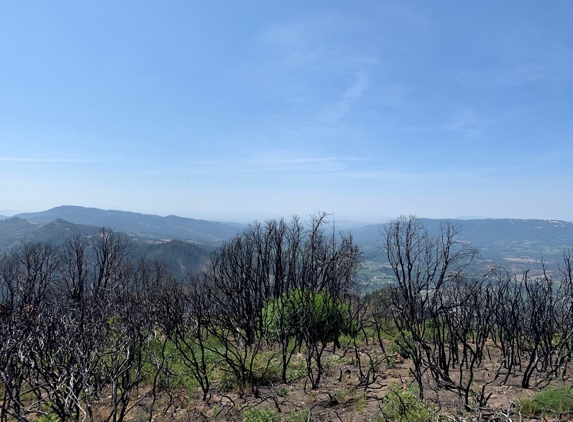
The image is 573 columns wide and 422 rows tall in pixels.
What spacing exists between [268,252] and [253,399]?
1565 cm

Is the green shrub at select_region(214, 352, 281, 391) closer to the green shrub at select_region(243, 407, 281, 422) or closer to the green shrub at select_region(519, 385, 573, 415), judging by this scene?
the green shrub at select_region(243, 407, 281, 422)

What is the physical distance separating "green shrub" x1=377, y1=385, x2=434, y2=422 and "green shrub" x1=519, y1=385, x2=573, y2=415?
2.12 m

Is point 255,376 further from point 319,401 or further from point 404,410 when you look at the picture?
point 404,410

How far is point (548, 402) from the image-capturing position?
6.57 meters

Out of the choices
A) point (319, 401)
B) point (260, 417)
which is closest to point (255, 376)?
point (319, 401)

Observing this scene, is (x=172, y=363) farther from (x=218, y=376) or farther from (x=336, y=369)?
(x=336, y=369)

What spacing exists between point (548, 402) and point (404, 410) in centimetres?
312

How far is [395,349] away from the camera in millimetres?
12484

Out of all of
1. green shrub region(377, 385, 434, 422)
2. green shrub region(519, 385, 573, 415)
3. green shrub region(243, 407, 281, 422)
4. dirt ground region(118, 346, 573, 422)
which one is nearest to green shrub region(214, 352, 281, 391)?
dirt ground region(118, 346, 573, 422)

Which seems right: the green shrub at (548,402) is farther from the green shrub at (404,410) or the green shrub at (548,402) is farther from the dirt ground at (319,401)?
the green shrub at (404,410)

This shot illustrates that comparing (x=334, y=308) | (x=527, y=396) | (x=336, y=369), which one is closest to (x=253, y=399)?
(x=336, y=369)

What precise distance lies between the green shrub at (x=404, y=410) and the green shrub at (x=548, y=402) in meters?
2.12

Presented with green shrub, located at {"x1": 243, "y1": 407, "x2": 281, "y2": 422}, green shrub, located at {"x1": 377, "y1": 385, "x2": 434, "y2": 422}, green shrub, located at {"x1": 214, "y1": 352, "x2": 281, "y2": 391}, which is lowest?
green shrub, located at {"x1": 214, "y1": 352, "x2": 281, "y2": 391}

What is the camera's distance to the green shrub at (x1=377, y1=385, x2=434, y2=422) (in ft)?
20.1
